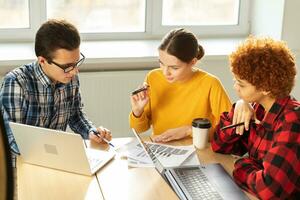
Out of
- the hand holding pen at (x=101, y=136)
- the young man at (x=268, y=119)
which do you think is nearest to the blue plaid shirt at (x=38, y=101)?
the hand holding pen at (x=101, y=136)

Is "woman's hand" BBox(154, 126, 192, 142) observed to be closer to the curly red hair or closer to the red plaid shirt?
the red plaid shirt

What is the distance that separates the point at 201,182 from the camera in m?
1.38

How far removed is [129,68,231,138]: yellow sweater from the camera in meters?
1.94

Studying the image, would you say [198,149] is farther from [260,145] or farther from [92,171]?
[92,171]

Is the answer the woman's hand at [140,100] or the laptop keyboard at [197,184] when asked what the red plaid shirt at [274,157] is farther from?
the woman's hand at [140,100]

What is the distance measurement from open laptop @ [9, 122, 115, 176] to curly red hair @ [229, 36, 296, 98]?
59 cm

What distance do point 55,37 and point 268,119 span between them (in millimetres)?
867

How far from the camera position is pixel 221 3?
3324 millimetres

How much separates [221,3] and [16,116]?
2.15m

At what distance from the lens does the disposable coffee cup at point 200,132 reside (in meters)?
1.66

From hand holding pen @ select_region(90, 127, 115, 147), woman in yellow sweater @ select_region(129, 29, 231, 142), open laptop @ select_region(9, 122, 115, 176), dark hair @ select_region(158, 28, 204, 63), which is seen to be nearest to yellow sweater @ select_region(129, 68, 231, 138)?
woman in yellow sweater @ select_region(129, 29, 231, 142)

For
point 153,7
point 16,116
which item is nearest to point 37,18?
point 153,7

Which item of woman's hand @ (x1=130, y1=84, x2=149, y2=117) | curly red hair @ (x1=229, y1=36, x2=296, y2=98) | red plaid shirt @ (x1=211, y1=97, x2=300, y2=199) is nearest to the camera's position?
red plaid shirt @ (x1=211, y1=97, x2=300, y2=199)

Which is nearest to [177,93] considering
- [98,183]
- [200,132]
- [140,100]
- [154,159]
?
[140,100]
